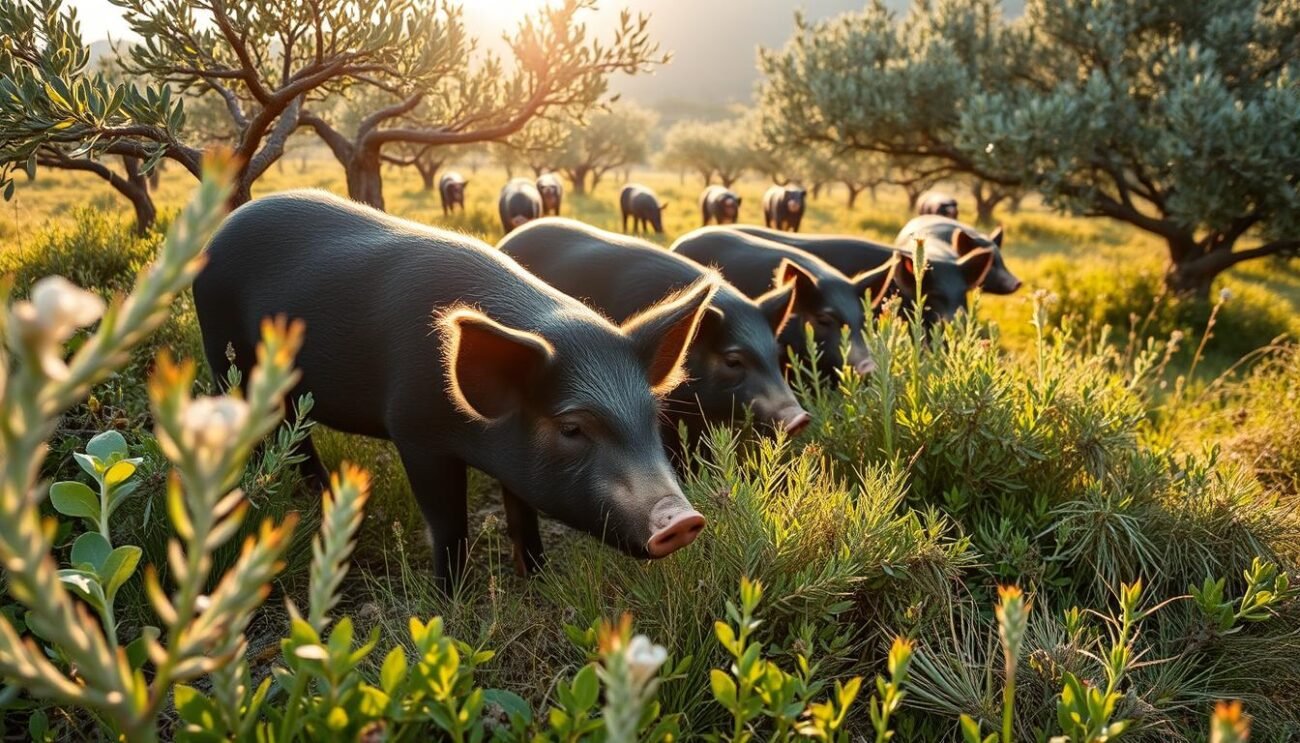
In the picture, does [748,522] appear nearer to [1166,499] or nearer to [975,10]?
[1166,499]

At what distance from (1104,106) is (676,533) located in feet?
35.6

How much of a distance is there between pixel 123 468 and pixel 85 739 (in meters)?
0.71

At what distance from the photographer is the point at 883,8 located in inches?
589

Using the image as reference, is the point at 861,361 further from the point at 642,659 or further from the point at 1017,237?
the point at 1017,237

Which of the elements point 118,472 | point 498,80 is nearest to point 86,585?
point 118,472

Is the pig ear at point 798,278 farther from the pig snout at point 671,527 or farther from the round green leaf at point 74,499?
the round green leaf at point 74,499

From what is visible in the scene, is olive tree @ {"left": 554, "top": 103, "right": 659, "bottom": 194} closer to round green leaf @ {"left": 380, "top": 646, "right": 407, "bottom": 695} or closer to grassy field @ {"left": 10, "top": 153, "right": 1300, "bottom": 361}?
grassy field @ {"left": 10, "top": 153, "right": 1300, "bottom": 361}

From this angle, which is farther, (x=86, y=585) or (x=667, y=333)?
(x=667, y=333)

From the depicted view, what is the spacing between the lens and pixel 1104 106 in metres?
10.4

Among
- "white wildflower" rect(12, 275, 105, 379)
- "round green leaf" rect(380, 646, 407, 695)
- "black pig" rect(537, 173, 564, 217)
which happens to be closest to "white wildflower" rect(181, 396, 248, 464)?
"white wildflower" rect(12, 275, 105, 379)

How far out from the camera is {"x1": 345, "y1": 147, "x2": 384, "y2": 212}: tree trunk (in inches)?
285

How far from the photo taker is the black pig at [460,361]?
8.55 feet

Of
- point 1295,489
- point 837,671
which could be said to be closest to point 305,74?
point 837,671

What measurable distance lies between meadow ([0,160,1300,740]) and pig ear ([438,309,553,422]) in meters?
0.45
